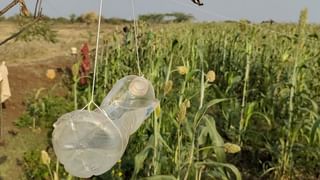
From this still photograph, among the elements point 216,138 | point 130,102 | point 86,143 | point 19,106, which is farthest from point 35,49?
point 86,143

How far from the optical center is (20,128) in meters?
4.36

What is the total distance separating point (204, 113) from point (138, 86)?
0.55 metres

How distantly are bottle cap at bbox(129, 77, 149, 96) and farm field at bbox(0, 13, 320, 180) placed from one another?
272mm

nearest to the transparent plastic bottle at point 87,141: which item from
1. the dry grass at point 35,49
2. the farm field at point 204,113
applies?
the farm field at point 204,113

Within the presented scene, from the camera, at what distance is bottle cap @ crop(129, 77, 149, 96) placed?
1417 millimetres

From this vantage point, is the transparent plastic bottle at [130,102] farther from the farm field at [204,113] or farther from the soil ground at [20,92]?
the soil ground at [20,92]

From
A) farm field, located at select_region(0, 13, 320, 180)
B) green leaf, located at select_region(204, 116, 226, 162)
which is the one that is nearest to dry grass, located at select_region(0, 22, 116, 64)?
farm field, located at select_region(0, 13, 320, 180)

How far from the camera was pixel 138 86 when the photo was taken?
1.42 meters

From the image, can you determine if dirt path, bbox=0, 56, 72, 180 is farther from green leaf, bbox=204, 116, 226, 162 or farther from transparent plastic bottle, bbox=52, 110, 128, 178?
transparent plastic bottle, bbox=52, 110, 128, 178

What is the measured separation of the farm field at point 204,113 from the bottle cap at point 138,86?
0.27 m

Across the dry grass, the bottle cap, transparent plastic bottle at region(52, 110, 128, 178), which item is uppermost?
the bottle cap

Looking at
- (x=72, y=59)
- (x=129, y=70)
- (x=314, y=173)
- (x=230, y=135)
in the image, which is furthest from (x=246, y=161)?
(x=72, y=59)

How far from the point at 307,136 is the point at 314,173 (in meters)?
0.23

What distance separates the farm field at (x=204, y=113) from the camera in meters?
2.31
